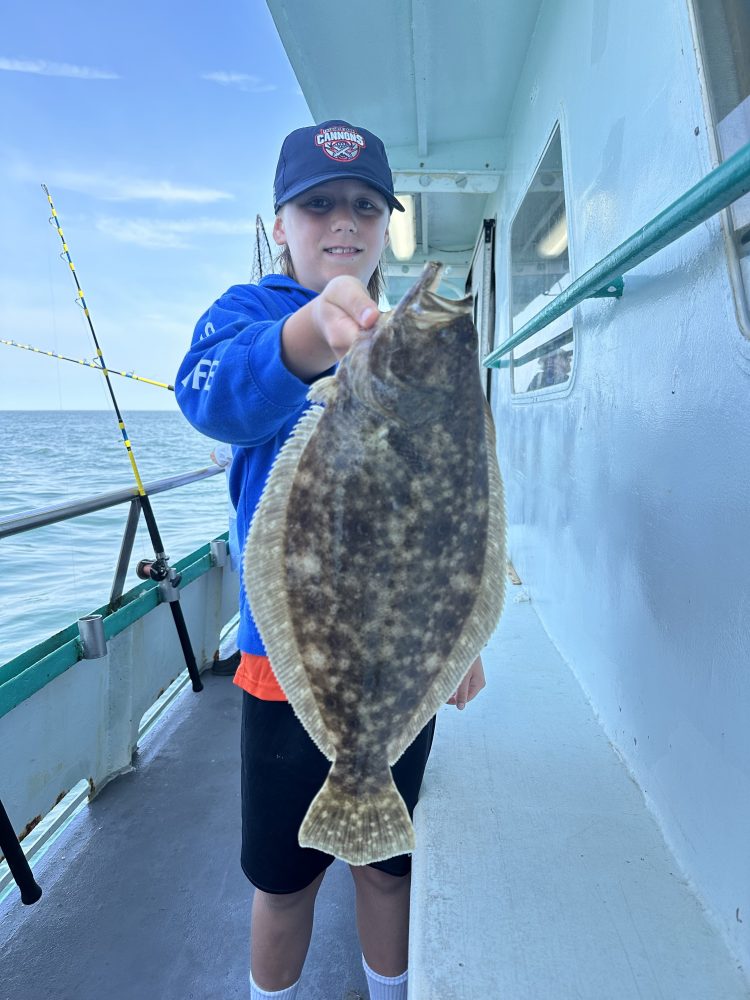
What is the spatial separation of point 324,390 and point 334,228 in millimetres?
720

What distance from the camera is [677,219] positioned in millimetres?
1311

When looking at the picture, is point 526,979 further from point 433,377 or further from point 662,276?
point 662,276

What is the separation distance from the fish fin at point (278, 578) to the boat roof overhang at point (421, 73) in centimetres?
179

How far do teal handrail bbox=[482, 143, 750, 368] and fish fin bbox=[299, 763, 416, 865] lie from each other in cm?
136

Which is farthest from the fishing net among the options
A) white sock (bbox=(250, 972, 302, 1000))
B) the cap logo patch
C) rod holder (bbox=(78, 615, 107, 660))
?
white sock (bbox=(250, 972, 302, 1000))

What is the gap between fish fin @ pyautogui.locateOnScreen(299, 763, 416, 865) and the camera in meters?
1.24

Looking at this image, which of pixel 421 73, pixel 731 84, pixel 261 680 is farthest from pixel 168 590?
pixel 421 73

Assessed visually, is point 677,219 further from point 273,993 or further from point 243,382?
point 273,993

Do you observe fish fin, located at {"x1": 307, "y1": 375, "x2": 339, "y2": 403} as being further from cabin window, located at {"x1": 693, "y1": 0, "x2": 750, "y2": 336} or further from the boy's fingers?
cabin window, located at {"x1": 693, "y1": 0, "x2": 750, "y2": 336}

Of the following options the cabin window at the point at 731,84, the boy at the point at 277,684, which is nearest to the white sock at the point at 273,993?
the boy at the point at 277,684

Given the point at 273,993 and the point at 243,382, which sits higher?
the point at 243,382

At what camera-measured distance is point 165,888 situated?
2615mm

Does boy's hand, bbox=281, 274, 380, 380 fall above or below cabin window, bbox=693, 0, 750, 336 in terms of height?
below

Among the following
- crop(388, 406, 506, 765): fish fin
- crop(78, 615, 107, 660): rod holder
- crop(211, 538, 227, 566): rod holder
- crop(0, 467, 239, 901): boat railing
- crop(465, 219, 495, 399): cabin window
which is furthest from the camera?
crop(465, 219, 495, 399): cabin window
